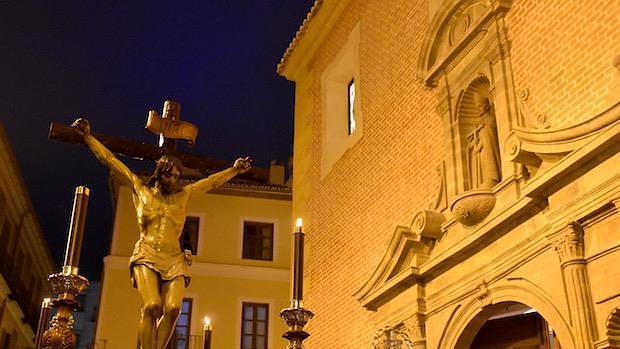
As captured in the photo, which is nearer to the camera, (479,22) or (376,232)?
(479,22)

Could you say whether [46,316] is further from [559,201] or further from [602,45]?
[602,45]

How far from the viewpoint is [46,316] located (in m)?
6.10

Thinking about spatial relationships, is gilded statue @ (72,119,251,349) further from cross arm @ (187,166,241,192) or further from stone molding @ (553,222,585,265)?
stone molding @ (553,222,585,265)

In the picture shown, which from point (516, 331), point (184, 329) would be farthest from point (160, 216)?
point (184, 329)

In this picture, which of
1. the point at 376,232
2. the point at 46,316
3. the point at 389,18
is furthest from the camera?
the point at 389,18

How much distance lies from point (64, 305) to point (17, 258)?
2458 cm

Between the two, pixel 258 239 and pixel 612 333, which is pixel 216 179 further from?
pixel 258 239

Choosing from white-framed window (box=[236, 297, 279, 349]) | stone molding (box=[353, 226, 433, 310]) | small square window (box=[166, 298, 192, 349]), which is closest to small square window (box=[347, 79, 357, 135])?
stone molding (box=[353, 226, 433, 310])

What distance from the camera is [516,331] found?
921 centimetres

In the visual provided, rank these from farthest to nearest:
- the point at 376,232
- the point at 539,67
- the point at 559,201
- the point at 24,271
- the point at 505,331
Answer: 1. the point at 24,271
2. the point at 376,232
3. the point at 505,331
4. the point at 539,67
5. the point at 559,201

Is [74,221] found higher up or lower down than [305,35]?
lower down

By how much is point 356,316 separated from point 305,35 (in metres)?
6.17

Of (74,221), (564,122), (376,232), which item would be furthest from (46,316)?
(376,232)

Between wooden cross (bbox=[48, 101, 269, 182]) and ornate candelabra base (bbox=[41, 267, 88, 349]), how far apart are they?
1.37 metres
